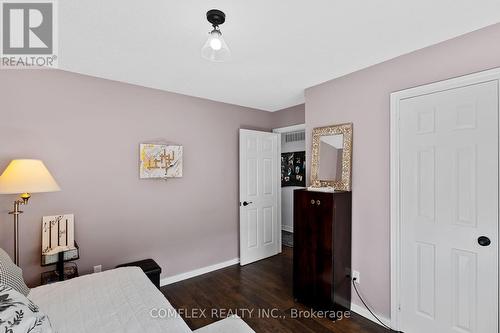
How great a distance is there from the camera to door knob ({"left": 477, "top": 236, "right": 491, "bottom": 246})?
1671 millimetres

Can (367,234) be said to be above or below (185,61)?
below

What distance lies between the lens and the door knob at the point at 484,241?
1.67 m

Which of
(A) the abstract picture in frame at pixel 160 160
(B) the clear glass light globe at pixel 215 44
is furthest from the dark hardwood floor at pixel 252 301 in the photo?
(B) the clear glass light globe at pixel 215 44

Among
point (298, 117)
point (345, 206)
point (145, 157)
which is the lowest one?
point (345, 206)

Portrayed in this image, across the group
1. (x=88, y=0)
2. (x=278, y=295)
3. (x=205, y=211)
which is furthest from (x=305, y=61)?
→ (x=278, y=295)

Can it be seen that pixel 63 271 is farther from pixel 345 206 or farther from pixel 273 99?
pixel 273 99

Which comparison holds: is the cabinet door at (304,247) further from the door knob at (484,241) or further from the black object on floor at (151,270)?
the black object on floor at (151,270)

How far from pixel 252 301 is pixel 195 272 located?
99 cm

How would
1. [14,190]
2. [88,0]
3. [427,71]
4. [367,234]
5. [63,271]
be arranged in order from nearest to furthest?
[88,0]
[14,190]
[427,71]
[63,271]
[367,234]

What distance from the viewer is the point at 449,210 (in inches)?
73.3

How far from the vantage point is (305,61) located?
2.23 metres

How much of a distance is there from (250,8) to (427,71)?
1.53m

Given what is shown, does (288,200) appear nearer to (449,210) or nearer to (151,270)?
(151,270)

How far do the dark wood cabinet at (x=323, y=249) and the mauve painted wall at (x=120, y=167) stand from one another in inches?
52.7
